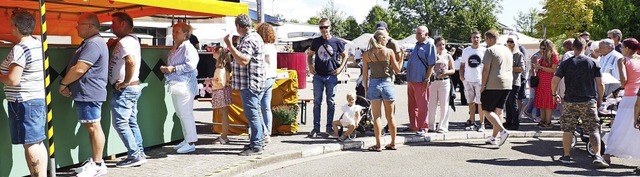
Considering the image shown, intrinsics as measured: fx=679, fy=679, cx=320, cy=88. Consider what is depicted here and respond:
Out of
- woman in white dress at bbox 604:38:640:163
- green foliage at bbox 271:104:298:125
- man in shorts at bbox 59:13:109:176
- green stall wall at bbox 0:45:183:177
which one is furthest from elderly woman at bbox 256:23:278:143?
woman in white dress at bbox 604:38:640:163

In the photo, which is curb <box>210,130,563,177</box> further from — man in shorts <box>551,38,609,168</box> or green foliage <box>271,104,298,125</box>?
man in shorts <box>551,38,609,168</box>

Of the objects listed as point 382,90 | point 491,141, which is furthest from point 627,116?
point 382,90

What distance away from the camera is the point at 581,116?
26.2 feet

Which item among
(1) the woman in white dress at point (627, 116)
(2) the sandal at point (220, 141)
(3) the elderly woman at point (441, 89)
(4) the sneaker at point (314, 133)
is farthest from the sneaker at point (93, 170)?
(1) the woman in white dress at point (627, 116)

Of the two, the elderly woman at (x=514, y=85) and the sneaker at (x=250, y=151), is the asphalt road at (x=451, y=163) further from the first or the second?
the elderly woman at (x=514, y=85)

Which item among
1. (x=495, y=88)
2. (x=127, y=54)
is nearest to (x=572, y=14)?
(x=495, y=88)

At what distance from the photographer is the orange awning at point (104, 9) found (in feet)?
23.8

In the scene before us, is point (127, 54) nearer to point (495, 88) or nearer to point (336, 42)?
point (336, 42)

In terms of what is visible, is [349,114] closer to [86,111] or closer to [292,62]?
[86,111]

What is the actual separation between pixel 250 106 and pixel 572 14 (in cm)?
5311

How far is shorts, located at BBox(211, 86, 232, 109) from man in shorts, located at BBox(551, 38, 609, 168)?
4162mm

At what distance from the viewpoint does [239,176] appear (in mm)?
7227

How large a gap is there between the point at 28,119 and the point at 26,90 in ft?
0.81

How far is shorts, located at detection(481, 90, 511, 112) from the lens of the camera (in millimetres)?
9422
